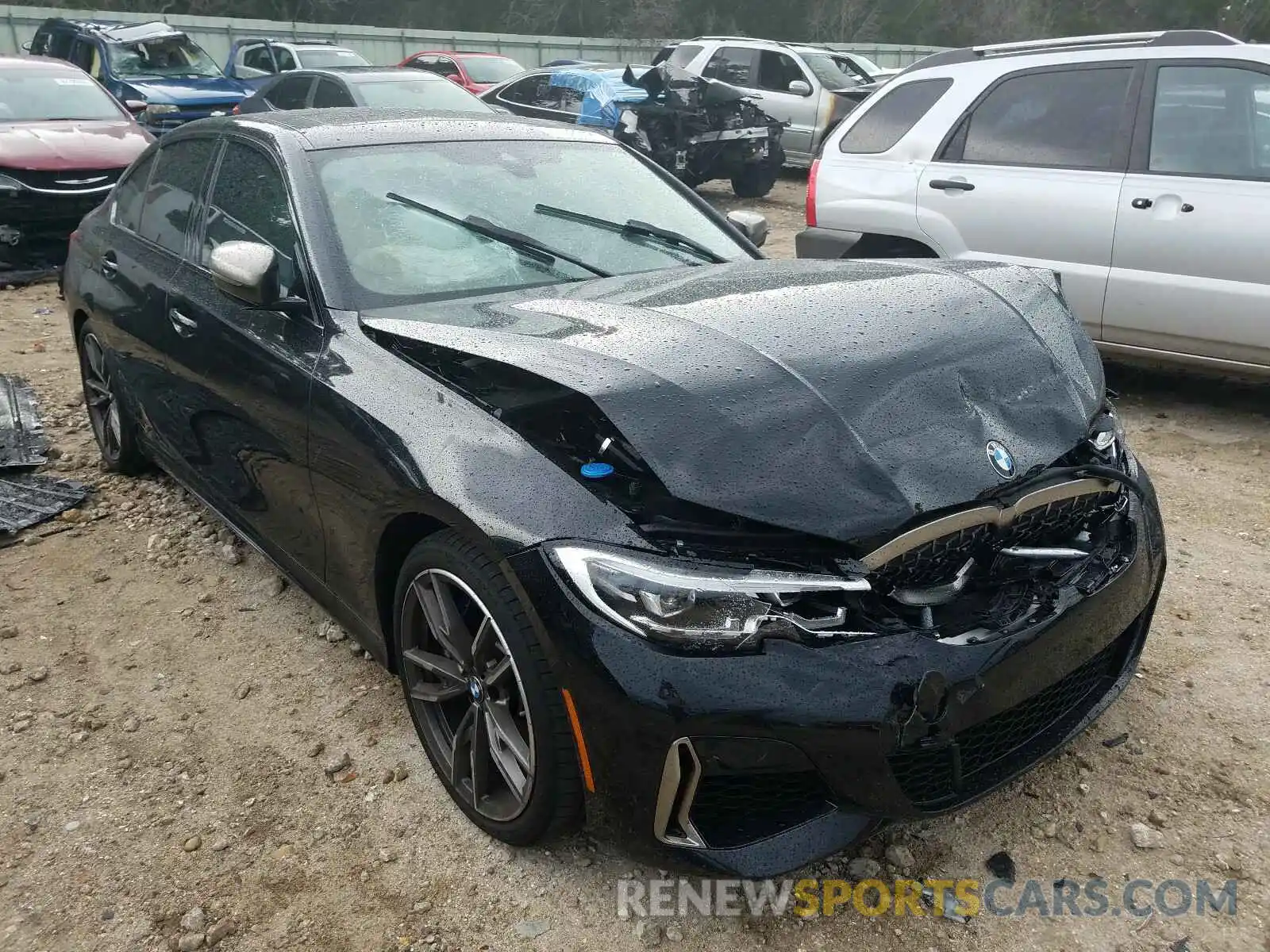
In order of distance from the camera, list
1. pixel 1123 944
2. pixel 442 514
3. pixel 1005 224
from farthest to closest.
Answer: pixel 1005 224, pixel 442 514, pixel 1123 944

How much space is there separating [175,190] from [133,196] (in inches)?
21.6

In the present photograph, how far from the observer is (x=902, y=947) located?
2.08 meters

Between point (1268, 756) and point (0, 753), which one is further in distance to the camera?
point (0, 753)

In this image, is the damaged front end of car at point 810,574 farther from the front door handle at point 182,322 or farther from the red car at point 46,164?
the red car at point 46,164

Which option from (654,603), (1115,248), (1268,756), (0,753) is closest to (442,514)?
(654,603)

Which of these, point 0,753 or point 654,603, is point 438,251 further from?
point 0,753

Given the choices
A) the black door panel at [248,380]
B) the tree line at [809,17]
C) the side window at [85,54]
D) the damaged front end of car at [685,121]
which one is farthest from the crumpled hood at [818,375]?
the tree line at [809,17]

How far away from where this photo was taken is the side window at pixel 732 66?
1403 centimetres

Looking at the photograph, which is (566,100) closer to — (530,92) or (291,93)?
(530,92)

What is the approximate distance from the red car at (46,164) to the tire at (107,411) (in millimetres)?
3710

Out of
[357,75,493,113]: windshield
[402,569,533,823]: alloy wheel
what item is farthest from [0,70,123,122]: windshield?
[402,569,533,823]: alloy wheel

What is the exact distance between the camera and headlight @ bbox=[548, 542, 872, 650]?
1898 millimetres

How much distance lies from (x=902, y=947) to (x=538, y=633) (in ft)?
3.24

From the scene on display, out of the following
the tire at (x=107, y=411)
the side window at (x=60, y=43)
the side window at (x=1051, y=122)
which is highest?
the side window at (x=60, y=43)
